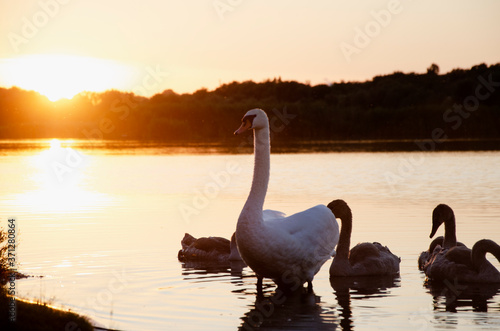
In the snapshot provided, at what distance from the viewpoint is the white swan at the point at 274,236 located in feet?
34.3

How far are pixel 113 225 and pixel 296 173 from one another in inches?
620

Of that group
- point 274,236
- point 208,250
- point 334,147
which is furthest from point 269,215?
point 334,147

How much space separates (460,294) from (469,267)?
0.85 meters

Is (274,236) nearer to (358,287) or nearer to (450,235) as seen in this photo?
(358,287)

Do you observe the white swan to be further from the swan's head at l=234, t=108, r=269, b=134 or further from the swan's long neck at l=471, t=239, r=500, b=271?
the swan's long neck at l=471, t=239, r=500, b=271

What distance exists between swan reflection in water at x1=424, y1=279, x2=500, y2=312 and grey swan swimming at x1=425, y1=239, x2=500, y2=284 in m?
0.08

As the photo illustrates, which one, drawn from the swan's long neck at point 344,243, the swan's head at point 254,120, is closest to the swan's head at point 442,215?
the swan's long neck at point 344,243

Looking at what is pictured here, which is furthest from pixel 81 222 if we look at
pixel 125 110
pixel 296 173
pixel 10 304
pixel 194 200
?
pixel 125 110

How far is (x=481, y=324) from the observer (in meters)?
9.41

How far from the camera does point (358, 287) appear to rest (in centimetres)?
1208

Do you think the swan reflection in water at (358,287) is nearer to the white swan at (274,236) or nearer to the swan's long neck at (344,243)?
the swan's long neck at (344,243)

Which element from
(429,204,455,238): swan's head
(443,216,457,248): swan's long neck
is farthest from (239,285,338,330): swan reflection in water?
(429,204,455,238): swan's head

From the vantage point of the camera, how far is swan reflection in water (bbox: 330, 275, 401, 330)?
1088 centimetres

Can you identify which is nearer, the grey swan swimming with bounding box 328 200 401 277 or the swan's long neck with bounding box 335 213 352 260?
the grey swan swimming with bounding box 328 200 401 277
